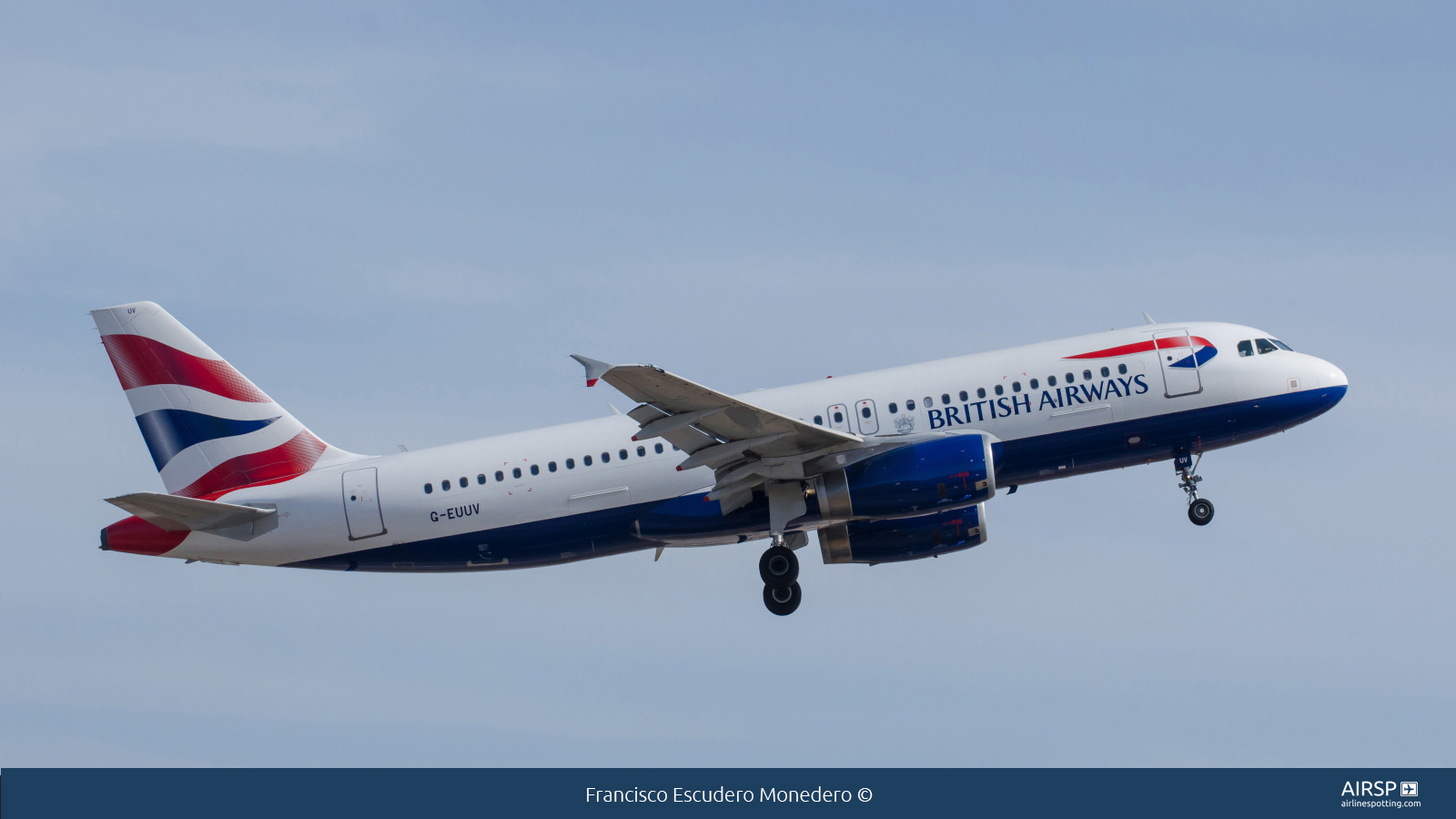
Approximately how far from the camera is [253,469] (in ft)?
124

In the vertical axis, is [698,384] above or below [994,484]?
above

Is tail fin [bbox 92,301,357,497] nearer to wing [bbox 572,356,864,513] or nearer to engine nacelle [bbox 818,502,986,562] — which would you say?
wing [bbox 572,356,864,513]

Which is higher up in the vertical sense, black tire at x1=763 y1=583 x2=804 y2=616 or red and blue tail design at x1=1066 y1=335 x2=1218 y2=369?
red and blue tail design at x1=1066 y1=335 x2=1218 y2=369

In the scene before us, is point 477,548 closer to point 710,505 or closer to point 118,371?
point 710,505

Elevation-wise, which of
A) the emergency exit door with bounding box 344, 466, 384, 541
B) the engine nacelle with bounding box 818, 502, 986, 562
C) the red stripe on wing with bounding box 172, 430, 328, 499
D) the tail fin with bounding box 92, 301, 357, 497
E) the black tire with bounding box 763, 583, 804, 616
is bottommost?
the black tire with bounding box 763, 583, 804, 616

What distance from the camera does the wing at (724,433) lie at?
A: 30094 millimetres

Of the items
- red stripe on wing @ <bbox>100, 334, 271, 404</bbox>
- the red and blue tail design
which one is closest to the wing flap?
the red and blue tail design

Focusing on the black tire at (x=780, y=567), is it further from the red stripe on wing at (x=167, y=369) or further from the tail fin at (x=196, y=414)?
the red stripe on wing at (x=167, y=369)

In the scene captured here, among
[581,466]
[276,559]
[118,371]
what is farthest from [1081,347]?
[118,371]

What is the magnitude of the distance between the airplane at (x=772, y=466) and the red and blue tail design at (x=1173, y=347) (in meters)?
0.05

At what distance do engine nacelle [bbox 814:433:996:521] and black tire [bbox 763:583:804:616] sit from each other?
10.2ft

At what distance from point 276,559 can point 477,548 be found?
17.6 feet

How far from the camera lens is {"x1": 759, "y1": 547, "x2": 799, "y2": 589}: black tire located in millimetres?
35594

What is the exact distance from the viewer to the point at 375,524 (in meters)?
36.0
